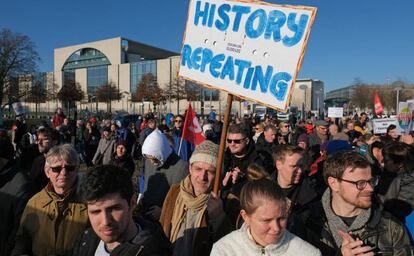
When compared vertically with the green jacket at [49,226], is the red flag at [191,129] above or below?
above

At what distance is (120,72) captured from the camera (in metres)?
75.3

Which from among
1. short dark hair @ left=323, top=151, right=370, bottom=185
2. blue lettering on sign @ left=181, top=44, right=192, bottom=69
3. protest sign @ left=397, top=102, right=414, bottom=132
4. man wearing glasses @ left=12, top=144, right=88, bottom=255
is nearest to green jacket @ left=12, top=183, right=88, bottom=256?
man wearing glasses @ left=12, top=144, right=88, bottom=255

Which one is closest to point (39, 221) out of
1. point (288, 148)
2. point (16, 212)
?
point (16, 212)

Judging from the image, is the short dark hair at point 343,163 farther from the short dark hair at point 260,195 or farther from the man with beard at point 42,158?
the man with beard at point 42,158

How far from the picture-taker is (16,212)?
10.3 feet

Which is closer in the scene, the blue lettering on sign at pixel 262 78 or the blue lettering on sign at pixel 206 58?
the blue lettering on sign at pixel 262 78

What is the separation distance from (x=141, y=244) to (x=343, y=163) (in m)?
1.53

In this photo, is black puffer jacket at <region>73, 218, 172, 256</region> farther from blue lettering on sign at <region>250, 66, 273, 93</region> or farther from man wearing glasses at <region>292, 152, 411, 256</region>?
blue lettering on sign at <region>250, 66, 273, 93</region>

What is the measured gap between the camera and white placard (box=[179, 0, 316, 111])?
10.0 ft

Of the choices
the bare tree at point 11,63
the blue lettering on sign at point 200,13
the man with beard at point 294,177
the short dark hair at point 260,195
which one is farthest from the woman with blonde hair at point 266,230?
the bare tree at point 11,63

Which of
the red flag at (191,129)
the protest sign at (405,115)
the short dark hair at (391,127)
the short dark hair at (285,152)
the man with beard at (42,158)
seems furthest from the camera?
the protest sign at (405,115)

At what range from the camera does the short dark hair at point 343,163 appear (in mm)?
2520

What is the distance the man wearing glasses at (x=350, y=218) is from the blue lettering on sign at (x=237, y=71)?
32.8 inches

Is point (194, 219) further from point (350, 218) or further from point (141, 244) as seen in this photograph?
point (350, 218)
